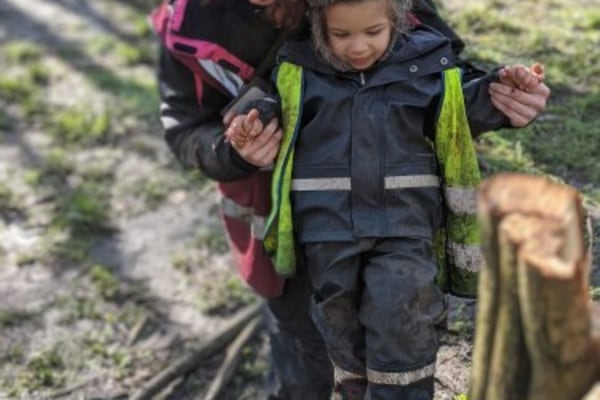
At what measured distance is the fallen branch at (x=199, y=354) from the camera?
4480 mm

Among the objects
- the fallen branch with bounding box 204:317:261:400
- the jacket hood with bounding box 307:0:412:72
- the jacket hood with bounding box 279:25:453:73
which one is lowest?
the fallen branch with bounding box 204:317:261:400

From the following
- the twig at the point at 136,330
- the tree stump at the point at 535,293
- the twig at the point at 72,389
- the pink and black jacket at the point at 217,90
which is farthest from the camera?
the twig at the point at 136,330

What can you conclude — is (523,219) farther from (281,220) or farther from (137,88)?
(137,88)

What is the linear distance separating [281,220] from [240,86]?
2.03 ft

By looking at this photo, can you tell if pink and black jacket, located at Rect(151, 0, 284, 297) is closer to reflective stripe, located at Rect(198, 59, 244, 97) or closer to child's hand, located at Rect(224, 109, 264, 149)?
reflective stripe, located at Rect(198, 59, 244, 97)

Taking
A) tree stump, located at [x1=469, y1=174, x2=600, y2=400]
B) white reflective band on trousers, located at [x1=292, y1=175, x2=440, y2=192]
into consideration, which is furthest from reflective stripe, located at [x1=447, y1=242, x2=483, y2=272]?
tree stump, located at [x1=469, y1=174, x2=600, y2=400]

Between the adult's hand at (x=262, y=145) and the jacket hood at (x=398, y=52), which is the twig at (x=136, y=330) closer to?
the adult's hand at (x=262, y=145)

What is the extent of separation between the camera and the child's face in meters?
2.71

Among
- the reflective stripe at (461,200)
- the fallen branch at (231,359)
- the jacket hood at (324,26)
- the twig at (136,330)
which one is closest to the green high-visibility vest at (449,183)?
the reflective stripe at (461,200)

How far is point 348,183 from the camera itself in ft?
9.29

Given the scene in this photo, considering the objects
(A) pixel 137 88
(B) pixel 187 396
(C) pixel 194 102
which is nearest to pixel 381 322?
(C) pixel 194 102

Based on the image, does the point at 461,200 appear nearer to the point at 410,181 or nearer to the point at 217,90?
the point at 410,181

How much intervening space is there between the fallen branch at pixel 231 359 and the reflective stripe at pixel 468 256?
1.93 metres

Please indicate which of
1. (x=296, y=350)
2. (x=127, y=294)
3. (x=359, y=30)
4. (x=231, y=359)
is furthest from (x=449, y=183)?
(x=127, y=294)
